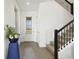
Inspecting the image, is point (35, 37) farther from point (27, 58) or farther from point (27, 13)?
point (27, 58)

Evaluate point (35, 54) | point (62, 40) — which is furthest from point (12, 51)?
point (62, 40)

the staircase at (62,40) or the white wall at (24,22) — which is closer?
the staircase at (62,40)

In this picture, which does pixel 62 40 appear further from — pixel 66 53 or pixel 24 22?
pixel 24 22

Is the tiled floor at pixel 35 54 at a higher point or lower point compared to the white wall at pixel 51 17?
lower

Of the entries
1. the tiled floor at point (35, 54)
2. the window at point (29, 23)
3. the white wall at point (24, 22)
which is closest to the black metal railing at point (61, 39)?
the tiled floor at point (35, 54)

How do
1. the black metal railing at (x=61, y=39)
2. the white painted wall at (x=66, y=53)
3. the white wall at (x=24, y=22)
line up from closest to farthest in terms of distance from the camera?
1. the black metal railing at (x=61, y=39)
2. the white painted wall at (x=66, y=53)
3. the white wall at (x=24, y=22)

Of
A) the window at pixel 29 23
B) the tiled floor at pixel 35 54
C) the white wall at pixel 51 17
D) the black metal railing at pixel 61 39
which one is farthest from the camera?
the window at pixel 29 23

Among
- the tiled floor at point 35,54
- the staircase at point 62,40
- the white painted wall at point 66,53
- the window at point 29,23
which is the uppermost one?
the window at point 29,23

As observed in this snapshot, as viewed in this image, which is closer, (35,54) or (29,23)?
(35,54)

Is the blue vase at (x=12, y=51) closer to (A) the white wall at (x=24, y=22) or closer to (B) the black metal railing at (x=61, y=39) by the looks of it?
(B) the black metal railing at (x=61, y=39)

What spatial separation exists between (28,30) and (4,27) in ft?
24.5

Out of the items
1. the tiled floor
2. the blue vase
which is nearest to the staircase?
the tiled floor
